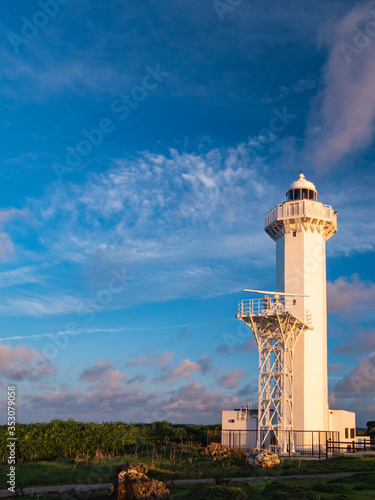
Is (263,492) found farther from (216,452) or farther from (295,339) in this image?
(295,339)

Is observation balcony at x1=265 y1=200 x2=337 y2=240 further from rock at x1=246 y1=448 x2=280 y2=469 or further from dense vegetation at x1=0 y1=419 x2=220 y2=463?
rock at x1=246 y1=448 x2=280 y2=469

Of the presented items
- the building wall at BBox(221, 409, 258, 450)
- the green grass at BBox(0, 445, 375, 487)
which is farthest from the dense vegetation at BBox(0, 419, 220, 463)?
the building wall at BBox(221, 409, 258, 450)

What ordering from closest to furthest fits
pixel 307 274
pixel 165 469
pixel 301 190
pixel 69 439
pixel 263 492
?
pixel 263 492, pixel 165 469, pixel 69 439, pixel 307 274, pixel 301 190

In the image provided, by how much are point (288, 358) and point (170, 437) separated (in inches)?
489

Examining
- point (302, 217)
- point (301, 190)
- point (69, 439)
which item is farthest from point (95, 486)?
point (301, 190)

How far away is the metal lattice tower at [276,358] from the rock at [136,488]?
22.0m

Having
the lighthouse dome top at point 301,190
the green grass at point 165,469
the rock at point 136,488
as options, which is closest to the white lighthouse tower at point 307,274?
the lighthouse dome top at point 301,190

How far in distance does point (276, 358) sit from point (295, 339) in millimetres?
2245

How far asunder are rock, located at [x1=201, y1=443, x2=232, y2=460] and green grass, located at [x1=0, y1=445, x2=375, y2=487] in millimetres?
508

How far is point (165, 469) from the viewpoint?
22.7 meters

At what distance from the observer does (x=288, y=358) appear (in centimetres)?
3828

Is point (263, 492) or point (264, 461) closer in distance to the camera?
point (263, 492)

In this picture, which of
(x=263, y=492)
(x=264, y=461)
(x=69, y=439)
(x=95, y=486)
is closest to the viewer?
(x=263, y=492)

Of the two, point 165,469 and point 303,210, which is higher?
point 303,210
